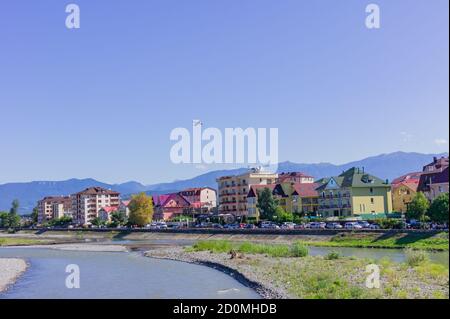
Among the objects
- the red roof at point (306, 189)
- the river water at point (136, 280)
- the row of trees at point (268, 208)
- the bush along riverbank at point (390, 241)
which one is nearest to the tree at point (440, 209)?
the bush along riverbank at point (390, 241)

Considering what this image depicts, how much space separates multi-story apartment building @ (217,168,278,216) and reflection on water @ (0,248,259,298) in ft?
162

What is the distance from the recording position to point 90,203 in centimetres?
13512

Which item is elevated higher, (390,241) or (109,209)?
(390,241)

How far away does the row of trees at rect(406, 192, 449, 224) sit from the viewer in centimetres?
4319

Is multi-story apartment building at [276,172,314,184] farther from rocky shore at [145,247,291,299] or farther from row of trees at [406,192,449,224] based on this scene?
rocky shore at [145,247,291,299]

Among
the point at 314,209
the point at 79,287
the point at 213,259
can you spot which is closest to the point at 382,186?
the point at 314,209

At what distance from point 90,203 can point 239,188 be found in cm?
5662

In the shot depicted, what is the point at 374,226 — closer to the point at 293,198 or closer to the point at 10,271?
the point at 293,198

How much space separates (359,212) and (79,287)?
4429cm

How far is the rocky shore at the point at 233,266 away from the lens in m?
24.0

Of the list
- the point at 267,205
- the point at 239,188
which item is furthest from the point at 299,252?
the point at 239,188

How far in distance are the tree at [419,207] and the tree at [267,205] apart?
2534 centimetres

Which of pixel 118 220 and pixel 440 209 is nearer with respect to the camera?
pixel 440 209
